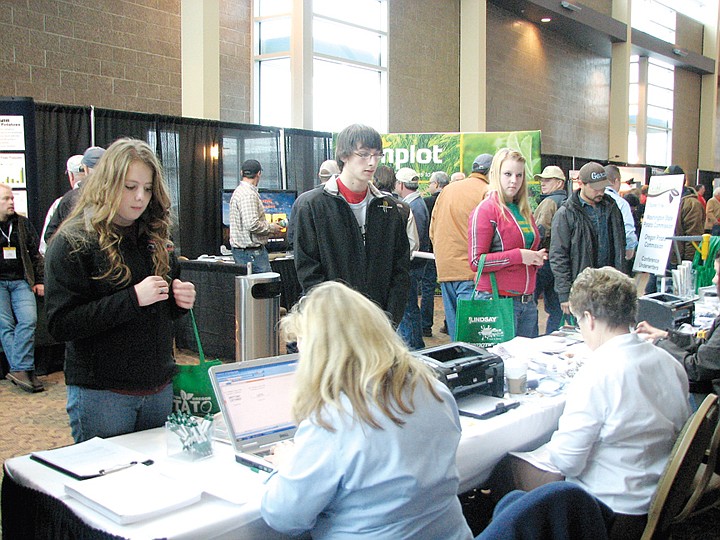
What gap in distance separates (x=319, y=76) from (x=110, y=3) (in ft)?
9.99

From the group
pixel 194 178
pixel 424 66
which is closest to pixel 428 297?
pixel 194 178

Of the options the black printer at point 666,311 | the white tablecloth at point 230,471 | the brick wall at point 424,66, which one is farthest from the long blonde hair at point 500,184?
the brick wall at point 424,66

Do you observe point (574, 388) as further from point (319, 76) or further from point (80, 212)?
point (319, 76)

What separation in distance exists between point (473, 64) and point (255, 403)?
10.3 metres

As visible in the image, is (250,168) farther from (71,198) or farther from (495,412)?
(495,412)

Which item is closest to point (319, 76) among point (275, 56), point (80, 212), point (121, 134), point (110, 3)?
point (275, 56)

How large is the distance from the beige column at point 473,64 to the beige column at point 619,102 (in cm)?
449

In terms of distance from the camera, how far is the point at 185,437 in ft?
6.07

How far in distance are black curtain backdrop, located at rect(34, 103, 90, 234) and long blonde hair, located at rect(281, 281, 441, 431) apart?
190 inches

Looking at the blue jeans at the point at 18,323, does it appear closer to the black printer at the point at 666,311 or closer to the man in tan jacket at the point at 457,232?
the man in tan jacket at the point at 457,232

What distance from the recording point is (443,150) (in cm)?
858

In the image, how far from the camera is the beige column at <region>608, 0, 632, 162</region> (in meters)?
14.6

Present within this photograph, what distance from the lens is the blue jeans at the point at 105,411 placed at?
1.92 meters

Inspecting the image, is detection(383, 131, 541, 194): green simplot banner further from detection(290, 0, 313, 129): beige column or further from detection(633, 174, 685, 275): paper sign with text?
detection(633, 174, 685, 275): paper sign with text
